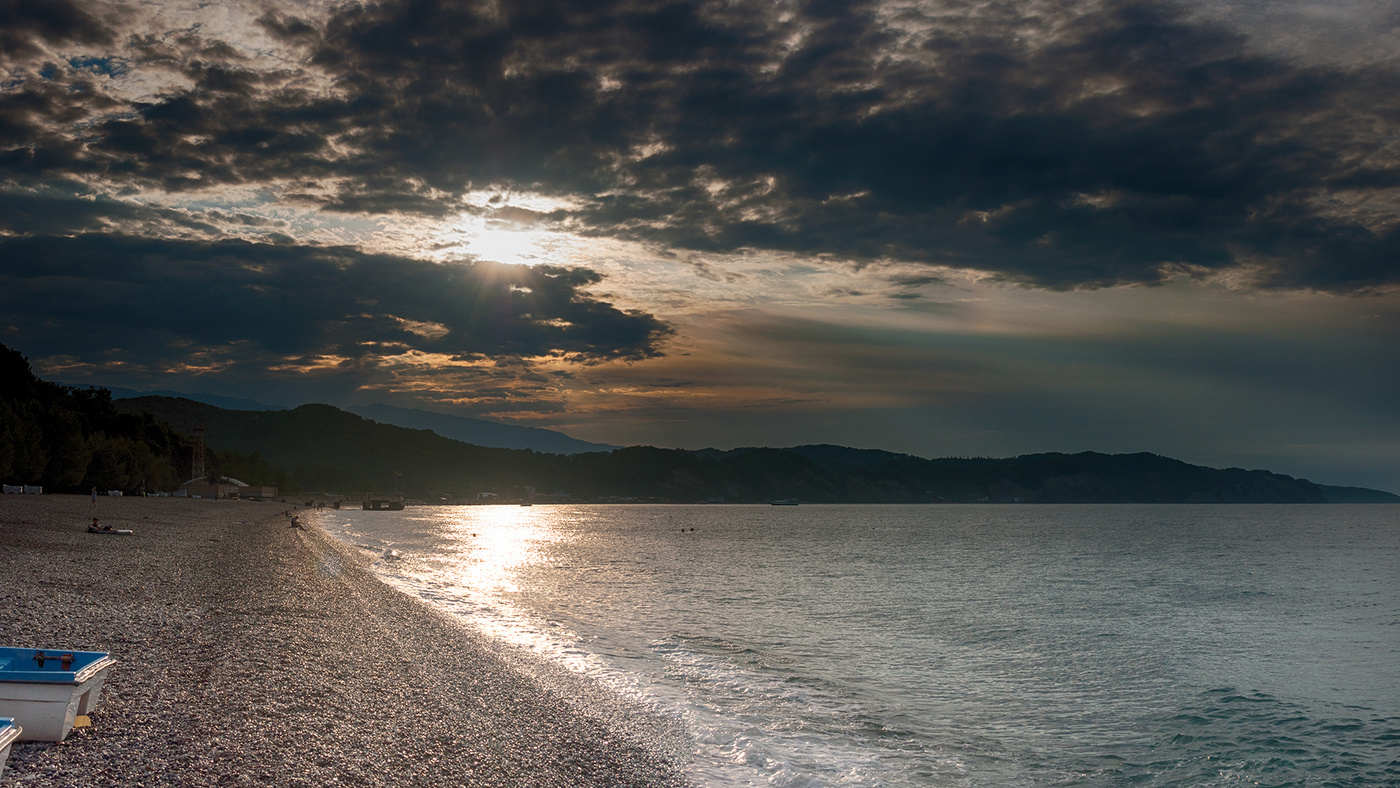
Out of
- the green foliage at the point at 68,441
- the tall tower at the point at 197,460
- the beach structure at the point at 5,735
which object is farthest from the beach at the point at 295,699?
the tall tower at the point at 197,460

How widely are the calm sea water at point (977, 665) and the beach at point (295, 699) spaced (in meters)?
1.88

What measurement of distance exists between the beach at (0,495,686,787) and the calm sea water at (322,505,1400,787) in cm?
188

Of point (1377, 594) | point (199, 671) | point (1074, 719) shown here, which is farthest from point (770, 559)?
point (199, 671)

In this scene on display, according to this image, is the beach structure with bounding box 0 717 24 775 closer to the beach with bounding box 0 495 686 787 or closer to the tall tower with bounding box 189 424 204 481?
the beach with bounding box 0 495 686 787

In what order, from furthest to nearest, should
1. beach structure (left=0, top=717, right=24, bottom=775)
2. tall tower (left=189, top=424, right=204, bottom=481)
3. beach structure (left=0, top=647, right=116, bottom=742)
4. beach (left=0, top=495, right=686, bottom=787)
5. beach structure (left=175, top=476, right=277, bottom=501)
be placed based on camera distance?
tall tower (left=189, top=424, right=204, bottom=481) → beach structure (left=175, top=476, right=277, bottom=501) → beach (left=0, top=495, right=686, bottom=787) → beach structure (left=0, top=647, right=116, bottom=742) → beach structure (left=0, top=717, right=24, bottom=775)

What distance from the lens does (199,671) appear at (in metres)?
13.5

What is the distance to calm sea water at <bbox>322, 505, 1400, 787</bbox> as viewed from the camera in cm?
1388

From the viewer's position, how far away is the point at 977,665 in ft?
74.0

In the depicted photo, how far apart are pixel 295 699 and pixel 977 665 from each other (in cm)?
1806

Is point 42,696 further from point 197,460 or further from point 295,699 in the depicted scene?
point 197,460

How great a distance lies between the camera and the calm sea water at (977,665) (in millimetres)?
13883

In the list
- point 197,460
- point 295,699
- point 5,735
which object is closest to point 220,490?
point 197,460

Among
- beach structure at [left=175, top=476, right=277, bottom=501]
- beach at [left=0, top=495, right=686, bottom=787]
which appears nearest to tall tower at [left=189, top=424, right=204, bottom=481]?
beach structure at [left=175, top=476, right=277, bottom=501]

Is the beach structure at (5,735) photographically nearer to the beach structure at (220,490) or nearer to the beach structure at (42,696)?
the beach structure at (42,696)
